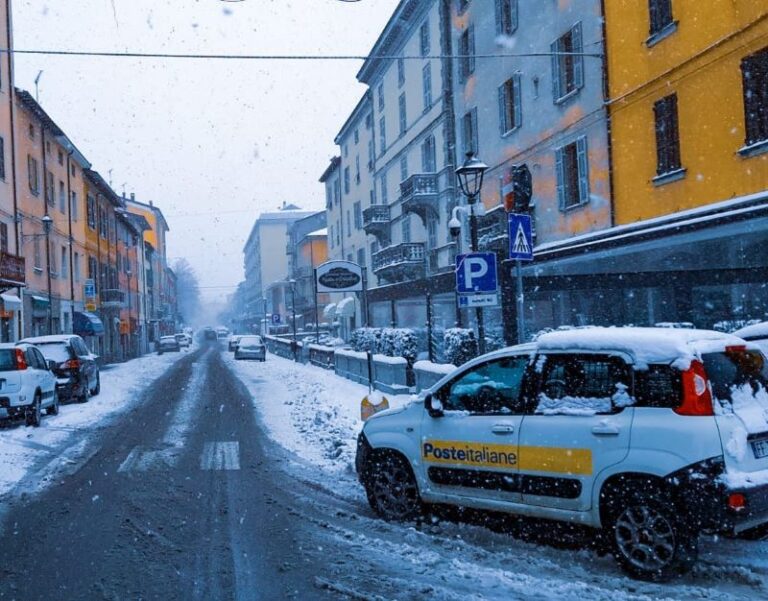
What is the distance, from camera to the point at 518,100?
22953 millimetres

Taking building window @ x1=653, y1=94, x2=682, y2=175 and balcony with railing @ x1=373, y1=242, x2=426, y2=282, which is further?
balcony with railing @ x1=373, y1=242, x2=426, y2=282

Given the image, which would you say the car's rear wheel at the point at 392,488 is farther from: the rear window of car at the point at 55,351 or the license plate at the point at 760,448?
the rear window of car at the point at 55,351

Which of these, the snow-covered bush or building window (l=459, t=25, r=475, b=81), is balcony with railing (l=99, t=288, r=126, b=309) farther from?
the snow-covered bush

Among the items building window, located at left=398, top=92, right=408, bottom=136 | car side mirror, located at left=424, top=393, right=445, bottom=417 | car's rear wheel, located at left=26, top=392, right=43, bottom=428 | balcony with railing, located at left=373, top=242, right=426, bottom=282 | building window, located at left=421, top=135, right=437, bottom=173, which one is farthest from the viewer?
building window, located at left=398, top=92, right=408, bottom=136

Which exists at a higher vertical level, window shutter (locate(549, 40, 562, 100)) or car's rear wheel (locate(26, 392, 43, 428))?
window shutter (locate(549, 40, 562, 100))

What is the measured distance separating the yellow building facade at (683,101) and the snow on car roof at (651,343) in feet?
31.6

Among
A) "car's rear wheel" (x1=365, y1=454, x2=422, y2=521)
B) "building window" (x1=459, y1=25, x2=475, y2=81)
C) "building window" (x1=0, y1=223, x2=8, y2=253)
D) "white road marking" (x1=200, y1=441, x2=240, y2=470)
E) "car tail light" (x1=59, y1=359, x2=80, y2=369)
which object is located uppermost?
"building window" (x1=459, y1=25, x2=475, y2=81)

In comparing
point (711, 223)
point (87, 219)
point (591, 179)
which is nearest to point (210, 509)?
point (711, 223)

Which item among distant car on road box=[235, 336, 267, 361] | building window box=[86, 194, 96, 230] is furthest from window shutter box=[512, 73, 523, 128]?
building window box=[86, 194, 96, 230]

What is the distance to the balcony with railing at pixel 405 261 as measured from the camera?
33.9 metres

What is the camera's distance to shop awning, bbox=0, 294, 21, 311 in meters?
25.3

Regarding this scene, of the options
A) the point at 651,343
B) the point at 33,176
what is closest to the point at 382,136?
the point at 33,176

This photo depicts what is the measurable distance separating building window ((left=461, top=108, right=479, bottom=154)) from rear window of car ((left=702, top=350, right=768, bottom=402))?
22.2 metres

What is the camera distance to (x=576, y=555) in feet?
17.8
